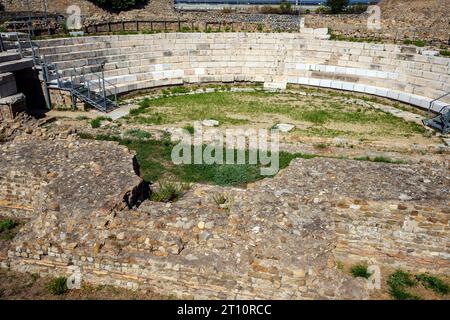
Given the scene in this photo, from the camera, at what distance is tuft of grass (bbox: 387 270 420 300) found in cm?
627

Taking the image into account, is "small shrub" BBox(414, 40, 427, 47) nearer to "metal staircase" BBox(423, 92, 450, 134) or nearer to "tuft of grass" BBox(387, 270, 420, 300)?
"metal staircase" BBox(423, 92, 450, 134)

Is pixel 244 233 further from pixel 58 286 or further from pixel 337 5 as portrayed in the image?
pixel 337 5

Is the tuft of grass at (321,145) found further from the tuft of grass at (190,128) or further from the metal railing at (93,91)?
the metal railing at (93,91)

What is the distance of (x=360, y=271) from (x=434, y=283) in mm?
1257

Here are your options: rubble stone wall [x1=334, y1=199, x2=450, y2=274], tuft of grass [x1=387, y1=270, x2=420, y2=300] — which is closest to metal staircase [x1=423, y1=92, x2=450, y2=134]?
rubble stone wall [x1=334, y1=199, x2=450, y2=274]

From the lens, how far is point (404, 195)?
7406mm

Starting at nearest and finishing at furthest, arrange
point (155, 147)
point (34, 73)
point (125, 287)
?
point (125, 287) < point (155, 147) < point (34, 73)

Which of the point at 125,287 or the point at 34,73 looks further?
the point at 34,73

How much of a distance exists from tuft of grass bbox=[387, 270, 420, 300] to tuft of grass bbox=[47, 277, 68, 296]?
5.50 metres

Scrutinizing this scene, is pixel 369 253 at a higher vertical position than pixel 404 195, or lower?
lower

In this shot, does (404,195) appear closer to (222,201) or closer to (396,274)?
(396,274)

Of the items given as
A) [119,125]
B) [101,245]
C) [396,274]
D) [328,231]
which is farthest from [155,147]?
[396,274]

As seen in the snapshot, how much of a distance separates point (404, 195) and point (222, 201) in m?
3.65

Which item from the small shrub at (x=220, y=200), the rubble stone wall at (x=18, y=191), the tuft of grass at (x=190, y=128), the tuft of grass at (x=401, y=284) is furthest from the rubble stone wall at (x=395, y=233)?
the tuft of grass at (x=190, y=128)
